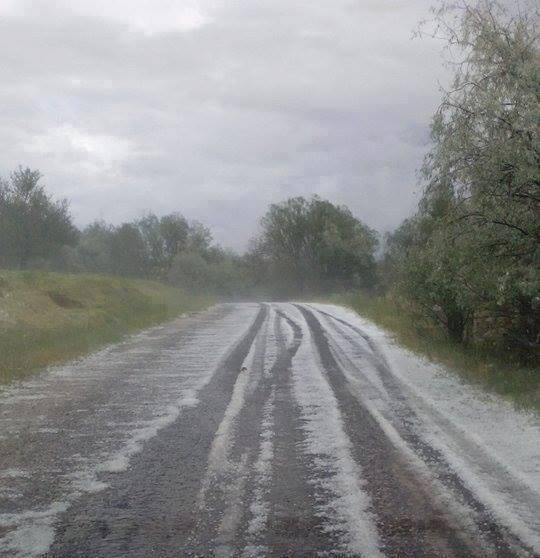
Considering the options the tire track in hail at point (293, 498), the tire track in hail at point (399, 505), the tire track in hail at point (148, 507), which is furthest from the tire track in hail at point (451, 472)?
the tire track in hail at point (148, 507)

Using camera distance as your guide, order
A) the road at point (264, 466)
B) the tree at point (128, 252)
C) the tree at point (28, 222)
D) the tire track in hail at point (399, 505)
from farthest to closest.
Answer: the tree at point (128, 252)
the tree at point (28, 222)
the road at point (264, 466)
the tire track in hail at point (399, 505)

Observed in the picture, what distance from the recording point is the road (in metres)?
5.33

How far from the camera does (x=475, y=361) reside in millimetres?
14430

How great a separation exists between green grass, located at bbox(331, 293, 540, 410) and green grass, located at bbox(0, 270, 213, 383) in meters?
7.64

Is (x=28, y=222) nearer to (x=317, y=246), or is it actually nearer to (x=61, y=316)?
(x=61, y=316)

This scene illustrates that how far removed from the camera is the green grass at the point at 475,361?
1135cm

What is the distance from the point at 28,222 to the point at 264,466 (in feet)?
121

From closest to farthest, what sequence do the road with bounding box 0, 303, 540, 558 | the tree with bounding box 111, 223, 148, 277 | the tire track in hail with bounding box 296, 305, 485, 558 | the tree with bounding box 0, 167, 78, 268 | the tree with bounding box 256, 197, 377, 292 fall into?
the tire track in hail with bounding box 296, 305, 485, 558 → the road with bounding box 0, 303, 540, 558 → the tree with bounding box 0, 167, 78, 268 → the tree with bounding box 111, 223, 148, 277 → the tree with bounding box 256, 197, 377, 292

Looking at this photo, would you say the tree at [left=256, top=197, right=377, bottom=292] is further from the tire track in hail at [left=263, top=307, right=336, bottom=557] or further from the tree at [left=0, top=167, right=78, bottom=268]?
the tire track in hail at [left=263, top=307, right=336, bottom=557]

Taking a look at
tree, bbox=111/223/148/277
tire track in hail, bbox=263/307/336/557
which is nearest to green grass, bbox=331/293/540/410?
tire track in hail, bbox=263/307/336/557

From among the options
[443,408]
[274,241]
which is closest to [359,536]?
[443,408]

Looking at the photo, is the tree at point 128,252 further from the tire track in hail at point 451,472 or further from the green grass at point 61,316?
the tire track in hail at point 451,472

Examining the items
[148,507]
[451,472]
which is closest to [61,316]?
[148,507]

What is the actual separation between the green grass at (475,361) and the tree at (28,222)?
81.7 ft
